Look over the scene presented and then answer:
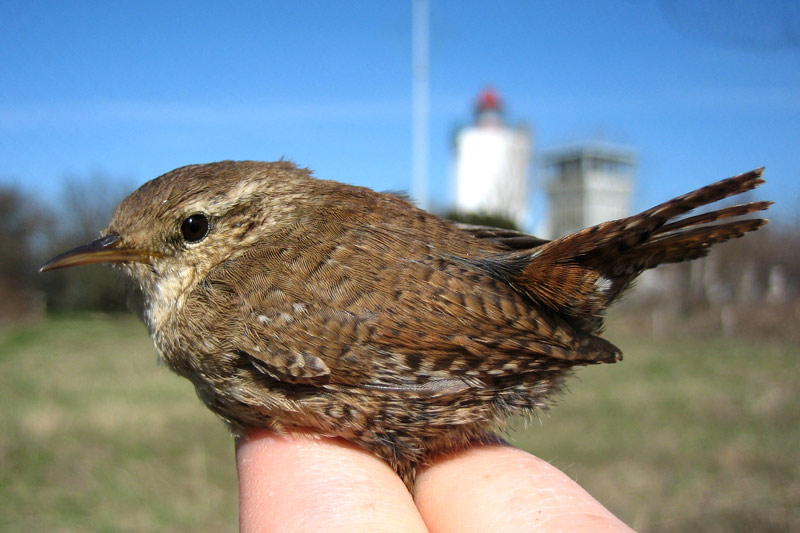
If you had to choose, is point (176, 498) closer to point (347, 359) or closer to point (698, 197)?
point (347, 359)

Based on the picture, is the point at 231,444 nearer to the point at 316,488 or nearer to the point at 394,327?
the point at 316,488

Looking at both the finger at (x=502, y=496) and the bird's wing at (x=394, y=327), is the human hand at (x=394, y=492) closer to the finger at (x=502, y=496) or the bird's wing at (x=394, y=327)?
the finger at (x=502, y=496)

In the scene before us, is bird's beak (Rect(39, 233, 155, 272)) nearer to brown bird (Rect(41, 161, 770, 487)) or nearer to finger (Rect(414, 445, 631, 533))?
brown bird (Rect(41, 161, 770, 487))

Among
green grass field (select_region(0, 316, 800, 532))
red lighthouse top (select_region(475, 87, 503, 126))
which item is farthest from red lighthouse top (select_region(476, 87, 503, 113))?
green grass field (select_region(0, 316, 800, 532))

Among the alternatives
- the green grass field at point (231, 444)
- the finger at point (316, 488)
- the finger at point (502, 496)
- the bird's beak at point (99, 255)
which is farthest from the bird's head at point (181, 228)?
the green grass field at point (231, 444)

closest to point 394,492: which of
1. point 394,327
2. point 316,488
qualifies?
point 316,488

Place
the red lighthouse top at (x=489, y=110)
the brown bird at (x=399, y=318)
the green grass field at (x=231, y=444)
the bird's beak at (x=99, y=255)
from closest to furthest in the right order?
the brown bird at (x=399, y=318) < the bird's beak at (x=99, y=255) < the green grass field at (x=231, y=444) < the red lighthouse top at (x=489, y=110)
